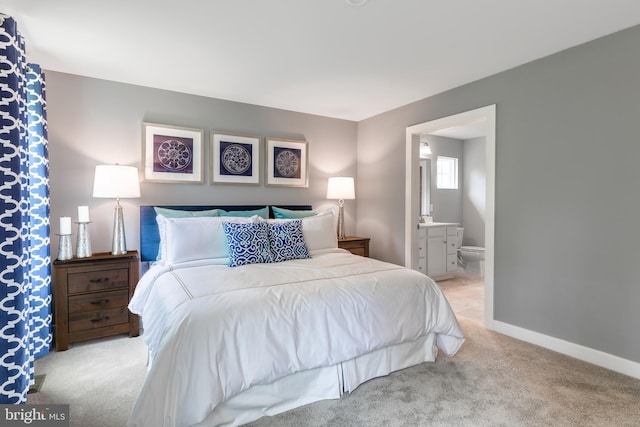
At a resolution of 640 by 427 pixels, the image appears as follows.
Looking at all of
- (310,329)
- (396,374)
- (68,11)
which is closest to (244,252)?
(310,329)

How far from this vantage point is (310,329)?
75.6 inches

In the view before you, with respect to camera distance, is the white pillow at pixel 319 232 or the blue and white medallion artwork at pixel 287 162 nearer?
the white pillow at pixel 319 232

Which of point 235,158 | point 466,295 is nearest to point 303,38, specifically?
point 235,158

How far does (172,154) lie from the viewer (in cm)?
357

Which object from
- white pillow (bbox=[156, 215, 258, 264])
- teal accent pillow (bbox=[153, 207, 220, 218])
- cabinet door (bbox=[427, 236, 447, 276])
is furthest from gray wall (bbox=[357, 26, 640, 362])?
teal accent pillow (bbox=[153, 207, 220, 218])

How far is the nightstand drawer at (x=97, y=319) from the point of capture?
111 inches

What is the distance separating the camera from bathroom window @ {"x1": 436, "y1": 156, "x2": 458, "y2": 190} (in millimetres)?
6293

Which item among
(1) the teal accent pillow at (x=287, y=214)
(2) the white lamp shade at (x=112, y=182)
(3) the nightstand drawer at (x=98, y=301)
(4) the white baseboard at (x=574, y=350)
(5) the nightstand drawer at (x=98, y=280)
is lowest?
(4) the white baseboard at (x=574, y=350)

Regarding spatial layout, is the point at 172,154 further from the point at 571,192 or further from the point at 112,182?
the point at 571,192

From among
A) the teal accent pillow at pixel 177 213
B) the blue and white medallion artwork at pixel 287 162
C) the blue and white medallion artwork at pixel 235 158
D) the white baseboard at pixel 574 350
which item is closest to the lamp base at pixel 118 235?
the teal accent pillow at pixel 177 213

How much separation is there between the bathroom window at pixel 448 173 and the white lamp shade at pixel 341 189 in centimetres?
268

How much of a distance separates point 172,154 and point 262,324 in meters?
2.55

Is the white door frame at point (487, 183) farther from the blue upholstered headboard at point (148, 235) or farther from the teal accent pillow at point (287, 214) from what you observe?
the blue upholstered headboard at point (148, 235)

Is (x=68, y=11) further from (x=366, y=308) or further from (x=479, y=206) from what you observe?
(x=479, y=206)
